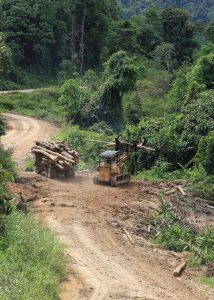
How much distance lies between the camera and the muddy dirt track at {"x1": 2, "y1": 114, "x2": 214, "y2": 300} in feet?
39.0

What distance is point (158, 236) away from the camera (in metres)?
16.4

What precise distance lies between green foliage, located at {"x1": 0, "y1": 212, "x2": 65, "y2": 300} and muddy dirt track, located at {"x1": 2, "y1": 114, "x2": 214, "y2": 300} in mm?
529

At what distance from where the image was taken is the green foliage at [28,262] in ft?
32.0

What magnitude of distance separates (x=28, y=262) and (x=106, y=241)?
4.10 m

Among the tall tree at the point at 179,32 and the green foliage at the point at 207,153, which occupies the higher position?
the tall tree at the point at 179,32

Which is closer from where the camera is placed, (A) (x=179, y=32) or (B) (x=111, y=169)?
(B) (x=111, y=169)

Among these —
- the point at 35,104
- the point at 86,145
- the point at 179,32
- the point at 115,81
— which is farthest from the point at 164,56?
the point at 86,145

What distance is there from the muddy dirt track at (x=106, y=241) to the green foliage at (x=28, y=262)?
529 mm

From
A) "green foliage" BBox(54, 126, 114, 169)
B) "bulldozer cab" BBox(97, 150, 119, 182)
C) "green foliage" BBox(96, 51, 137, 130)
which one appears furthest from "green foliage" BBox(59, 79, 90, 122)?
"bulldozer cab" BBox(97, 150, 119, 182)

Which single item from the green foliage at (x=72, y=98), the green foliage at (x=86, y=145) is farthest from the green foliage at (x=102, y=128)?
the green foliage at (x=86, y=145)

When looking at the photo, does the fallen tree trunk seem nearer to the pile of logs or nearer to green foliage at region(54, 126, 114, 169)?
the pile of logs

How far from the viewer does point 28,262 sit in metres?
11.3

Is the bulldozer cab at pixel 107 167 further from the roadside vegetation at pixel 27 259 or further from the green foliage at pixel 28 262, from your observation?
the green foliage at pixel 28 262

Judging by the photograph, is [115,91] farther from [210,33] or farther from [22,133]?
[210,33]
